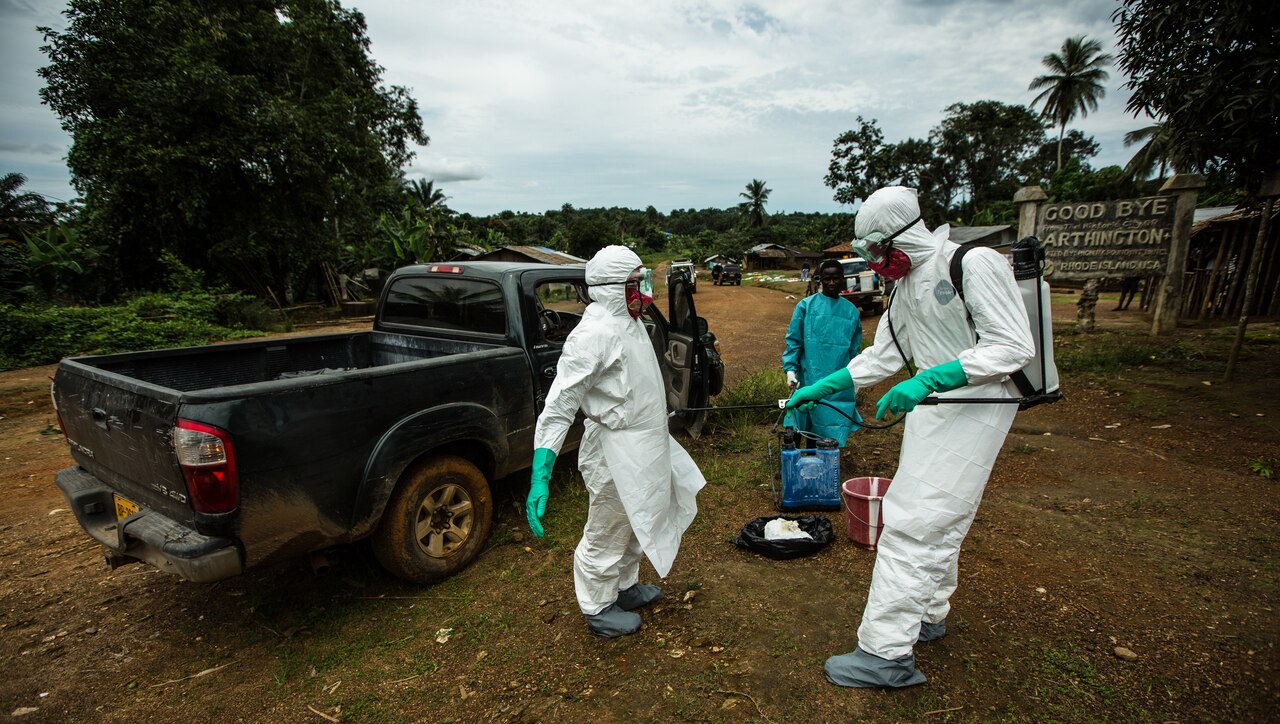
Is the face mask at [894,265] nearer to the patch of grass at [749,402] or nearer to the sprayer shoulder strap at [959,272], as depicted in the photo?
the sprayer shoulder strap at [959,272]

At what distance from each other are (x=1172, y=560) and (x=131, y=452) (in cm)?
525

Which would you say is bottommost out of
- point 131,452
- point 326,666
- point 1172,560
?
point 326,666

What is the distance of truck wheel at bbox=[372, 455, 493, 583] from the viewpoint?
9.84ft

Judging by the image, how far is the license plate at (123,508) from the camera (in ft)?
8.68

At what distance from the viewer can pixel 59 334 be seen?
427 inches

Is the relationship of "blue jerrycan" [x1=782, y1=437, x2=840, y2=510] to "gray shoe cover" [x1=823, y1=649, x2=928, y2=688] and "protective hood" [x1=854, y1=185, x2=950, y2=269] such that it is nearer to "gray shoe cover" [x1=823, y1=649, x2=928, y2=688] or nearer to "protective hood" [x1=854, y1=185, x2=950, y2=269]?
"gray shoe cover" [x1=823, y1=649, x2=928, y2=688]

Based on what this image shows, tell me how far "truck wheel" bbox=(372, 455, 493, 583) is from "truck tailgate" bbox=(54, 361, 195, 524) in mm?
889

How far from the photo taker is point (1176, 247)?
867 cm

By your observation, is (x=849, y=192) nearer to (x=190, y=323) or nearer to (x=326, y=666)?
(x=190, y=323)

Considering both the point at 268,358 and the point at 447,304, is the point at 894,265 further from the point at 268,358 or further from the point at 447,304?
the point at 268,358

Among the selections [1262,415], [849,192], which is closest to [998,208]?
[849,192]

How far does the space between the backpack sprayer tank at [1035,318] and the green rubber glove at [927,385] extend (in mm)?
335

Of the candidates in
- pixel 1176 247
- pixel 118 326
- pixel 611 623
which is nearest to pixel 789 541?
pixel 611 623

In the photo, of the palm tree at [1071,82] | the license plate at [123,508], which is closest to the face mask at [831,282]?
the license plate at [123,508]
